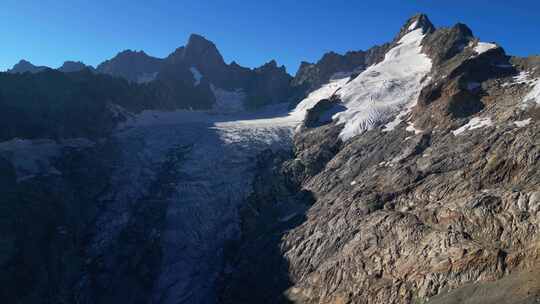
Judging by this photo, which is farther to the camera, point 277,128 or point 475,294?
point 277,128

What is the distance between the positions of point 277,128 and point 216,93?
68916mm

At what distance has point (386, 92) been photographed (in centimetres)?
6656

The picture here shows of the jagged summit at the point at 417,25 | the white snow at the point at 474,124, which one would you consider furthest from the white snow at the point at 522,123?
the jagged summit at the point at 417,25

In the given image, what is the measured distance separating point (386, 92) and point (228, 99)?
250 feet

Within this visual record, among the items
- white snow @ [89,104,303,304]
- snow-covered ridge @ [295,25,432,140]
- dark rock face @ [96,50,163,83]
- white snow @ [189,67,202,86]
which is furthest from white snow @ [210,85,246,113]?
snow-covered ridge @ [295,25,432,140]

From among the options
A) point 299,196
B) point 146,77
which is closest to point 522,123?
point 299,196

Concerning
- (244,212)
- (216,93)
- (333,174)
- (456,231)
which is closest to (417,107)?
(333,174)

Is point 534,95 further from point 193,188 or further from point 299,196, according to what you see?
point 193,188

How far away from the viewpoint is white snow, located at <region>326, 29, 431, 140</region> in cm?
5738

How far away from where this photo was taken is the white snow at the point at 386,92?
57375 mm

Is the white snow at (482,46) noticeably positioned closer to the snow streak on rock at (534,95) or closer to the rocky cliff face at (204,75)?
the snow streak on rock at (534,95)

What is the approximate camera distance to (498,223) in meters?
28.4

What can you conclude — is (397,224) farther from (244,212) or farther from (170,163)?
(170,163)

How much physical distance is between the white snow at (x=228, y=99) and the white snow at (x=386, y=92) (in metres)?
49.9
